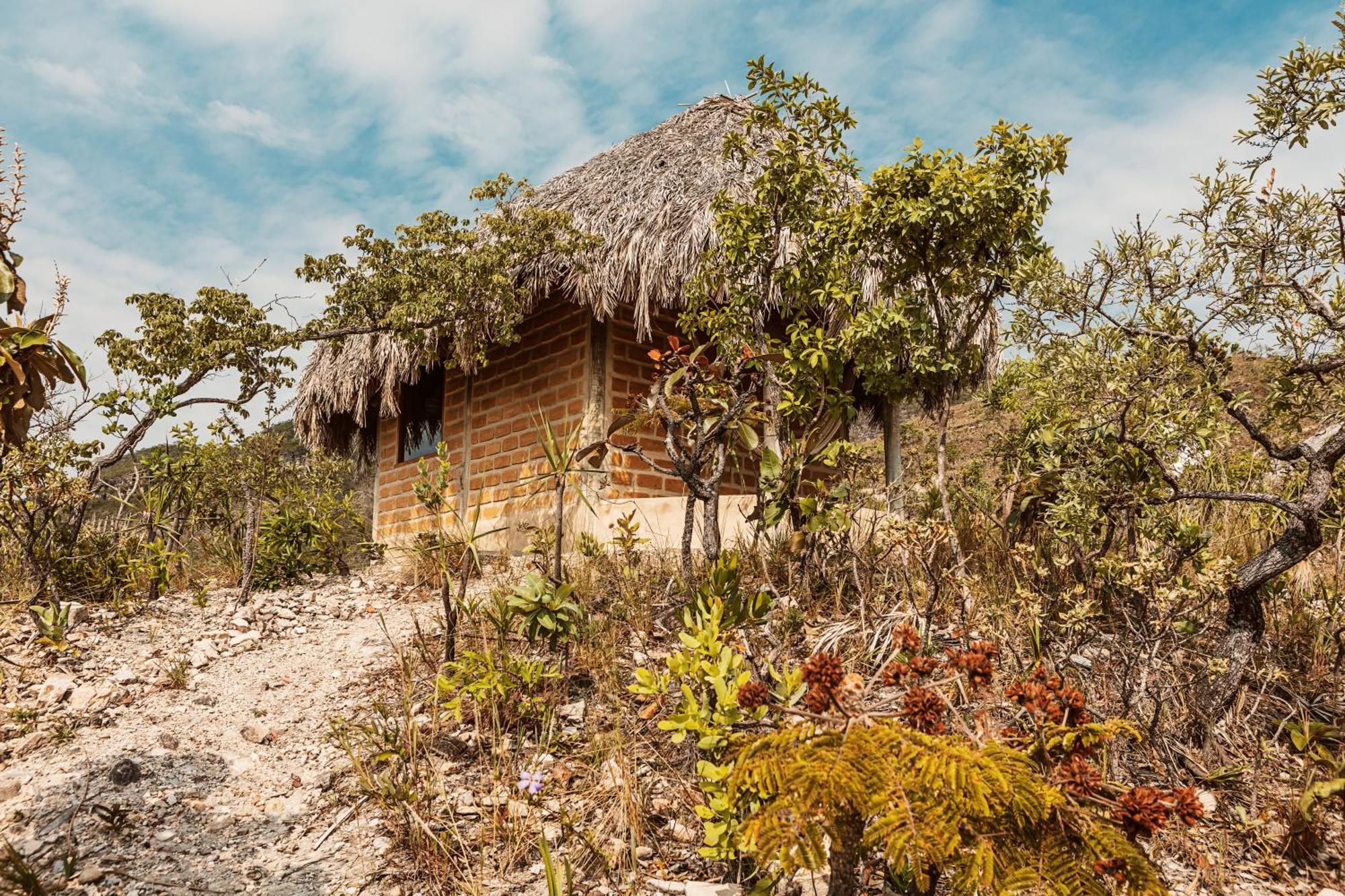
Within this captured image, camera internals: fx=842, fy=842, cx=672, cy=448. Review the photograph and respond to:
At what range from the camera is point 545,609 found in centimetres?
336

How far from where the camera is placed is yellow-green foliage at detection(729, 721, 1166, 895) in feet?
4.37

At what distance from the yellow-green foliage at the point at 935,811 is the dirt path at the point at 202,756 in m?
1.62

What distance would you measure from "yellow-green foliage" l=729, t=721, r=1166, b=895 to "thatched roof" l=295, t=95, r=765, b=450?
12.4 feet

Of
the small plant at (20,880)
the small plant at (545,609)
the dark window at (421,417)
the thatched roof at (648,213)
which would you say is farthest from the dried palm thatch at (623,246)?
the small plant at (20,880)

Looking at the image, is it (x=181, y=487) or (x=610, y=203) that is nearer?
(x=181, y=487)

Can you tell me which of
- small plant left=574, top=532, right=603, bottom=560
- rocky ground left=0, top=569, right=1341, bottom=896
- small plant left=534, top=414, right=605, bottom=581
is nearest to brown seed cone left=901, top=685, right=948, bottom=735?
rocky ground left=0, top=569, right=1341, bottom=896

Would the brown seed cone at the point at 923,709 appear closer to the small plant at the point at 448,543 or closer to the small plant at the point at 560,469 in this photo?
the small plant at the point at 448,543

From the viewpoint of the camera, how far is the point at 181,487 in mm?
6090

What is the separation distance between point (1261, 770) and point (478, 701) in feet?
8.69

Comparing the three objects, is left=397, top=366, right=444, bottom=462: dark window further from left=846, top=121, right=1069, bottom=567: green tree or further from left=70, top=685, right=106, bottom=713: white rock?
left=846, top=121, right=1069, bottom=567: green tree

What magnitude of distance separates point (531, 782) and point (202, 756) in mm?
1626

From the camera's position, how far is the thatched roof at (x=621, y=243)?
18.9ft

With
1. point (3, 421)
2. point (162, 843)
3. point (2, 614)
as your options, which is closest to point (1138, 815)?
point (3, 421)

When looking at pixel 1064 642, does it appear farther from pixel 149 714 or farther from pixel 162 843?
pixel 149 714
